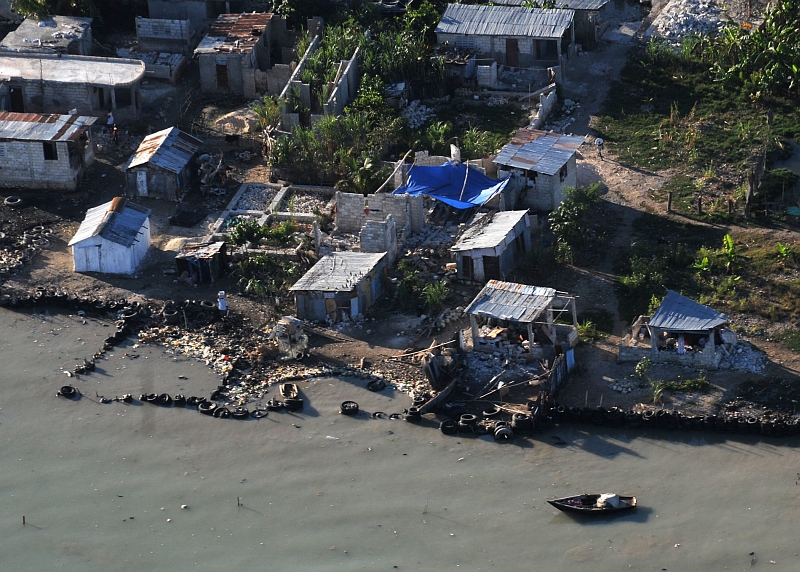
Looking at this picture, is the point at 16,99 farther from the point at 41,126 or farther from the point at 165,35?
the point at 165,35

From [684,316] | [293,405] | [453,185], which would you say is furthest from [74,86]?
[684,316]

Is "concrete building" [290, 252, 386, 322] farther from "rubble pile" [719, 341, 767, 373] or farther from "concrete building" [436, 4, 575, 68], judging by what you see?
"concrete building" [436, 4, 575, 68]

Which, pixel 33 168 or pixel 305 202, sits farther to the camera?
pixel 33 168

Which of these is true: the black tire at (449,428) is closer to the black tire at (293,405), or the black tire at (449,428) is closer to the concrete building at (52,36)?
the black tire at (293,405)

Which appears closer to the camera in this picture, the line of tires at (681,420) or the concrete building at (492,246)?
the line of tires at (681,420)

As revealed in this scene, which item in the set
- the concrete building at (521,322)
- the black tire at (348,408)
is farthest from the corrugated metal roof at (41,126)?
the concrete building at (521,322)

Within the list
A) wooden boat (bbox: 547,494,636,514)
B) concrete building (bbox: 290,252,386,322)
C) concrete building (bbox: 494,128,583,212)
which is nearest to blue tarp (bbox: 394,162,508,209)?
concrete building (bbox: 494,128,583,212)

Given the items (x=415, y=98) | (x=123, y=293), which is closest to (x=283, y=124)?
(x=415, y=98)
